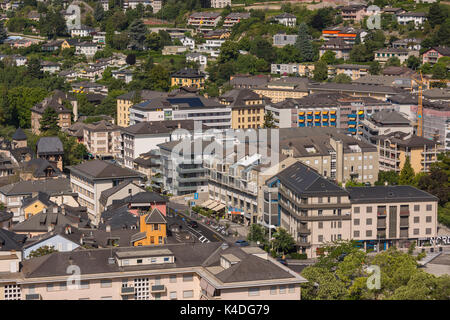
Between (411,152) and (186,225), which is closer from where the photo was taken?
(186,225)

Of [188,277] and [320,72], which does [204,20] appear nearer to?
[320,72]

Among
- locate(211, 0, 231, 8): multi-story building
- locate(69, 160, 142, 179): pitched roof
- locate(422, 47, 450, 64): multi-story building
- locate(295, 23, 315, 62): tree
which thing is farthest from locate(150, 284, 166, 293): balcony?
locate(211, 0, 231, 8): multi-story building

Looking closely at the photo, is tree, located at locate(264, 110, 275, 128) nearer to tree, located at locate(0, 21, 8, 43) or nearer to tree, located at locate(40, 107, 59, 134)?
tree, located at locate(40, 107, 59, 134)

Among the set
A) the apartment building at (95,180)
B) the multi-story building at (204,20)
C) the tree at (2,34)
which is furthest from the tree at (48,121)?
the tree at (2,34)

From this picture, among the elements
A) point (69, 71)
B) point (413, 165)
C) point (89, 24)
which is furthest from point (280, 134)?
point (89, 24)

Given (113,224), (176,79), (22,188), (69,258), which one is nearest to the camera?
(69,258)

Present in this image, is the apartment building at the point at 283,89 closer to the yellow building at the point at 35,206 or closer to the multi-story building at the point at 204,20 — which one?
the multi-story building at the point at 204,20

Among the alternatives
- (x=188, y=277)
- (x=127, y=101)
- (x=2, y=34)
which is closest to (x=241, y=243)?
(x=188, y=277)
